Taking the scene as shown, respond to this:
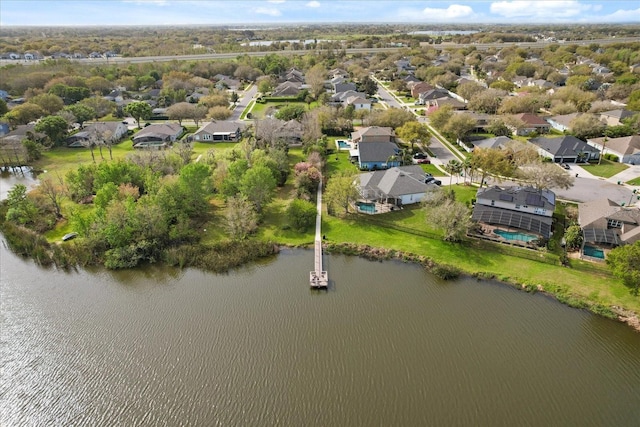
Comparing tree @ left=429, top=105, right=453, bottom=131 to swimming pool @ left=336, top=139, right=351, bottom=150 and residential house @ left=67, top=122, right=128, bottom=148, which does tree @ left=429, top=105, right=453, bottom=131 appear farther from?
residential house @ left=67, top=122, right=128, bottom=148

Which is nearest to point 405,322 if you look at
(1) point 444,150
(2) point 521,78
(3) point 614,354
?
(3) point 614,354

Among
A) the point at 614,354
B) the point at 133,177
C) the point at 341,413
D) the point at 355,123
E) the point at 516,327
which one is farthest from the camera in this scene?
the point at 355,123

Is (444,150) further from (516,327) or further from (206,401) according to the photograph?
(206,401)

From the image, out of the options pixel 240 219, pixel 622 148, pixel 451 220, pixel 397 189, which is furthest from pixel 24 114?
pixel 622 148

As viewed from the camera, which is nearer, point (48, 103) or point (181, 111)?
point (181, 111)

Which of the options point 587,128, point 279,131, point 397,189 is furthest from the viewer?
point 587,128

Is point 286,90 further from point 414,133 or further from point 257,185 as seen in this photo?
point 257,185

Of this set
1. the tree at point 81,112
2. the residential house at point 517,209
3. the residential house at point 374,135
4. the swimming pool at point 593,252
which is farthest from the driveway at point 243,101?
the swimming pool at point 593,252
